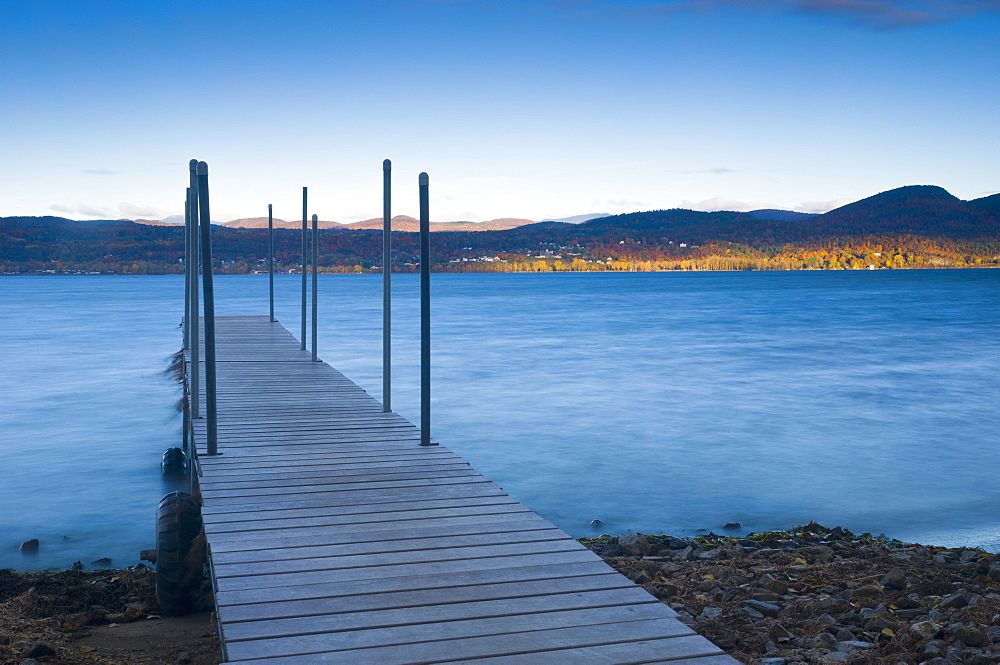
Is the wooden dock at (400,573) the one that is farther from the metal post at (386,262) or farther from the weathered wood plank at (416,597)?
the metal post at (386,262)

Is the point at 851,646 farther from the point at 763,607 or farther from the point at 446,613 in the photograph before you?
the point at 446,613

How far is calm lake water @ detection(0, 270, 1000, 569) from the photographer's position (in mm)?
7809

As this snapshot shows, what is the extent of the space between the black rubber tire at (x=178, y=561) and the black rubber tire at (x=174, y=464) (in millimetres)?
4425

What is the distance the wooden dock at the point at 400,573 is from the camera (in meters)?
2.64

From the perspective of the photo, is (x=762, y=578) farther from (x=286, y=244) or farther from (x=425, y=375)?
(x=286, y=244)

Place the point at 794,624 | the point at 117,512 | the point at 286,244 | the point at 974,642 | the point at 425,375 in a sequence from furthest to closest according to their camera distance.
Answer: the point at 286,244 < the point at 117,512 < the point at 425,375 < the point at 794,624 < the point at 974,642

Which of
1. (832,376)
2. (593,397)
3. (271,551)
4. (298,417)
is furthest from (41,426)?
(832,376)

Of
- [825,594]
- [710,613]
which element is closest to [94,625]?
[710,613]

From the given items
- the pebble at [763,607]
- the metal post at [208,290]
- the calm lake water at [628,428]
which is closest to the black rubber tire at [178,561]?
the metal post at [208,290]

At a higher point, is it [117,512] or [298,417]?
[298,417]

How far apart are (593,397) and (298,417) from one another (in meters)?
8.67

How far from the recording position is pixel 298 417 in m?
6.88

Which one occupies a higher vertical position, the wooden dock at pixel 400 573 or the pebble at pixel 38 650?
the wooden dock at pixel 400 573

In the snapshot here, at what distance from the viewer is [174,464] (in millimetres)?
9336
